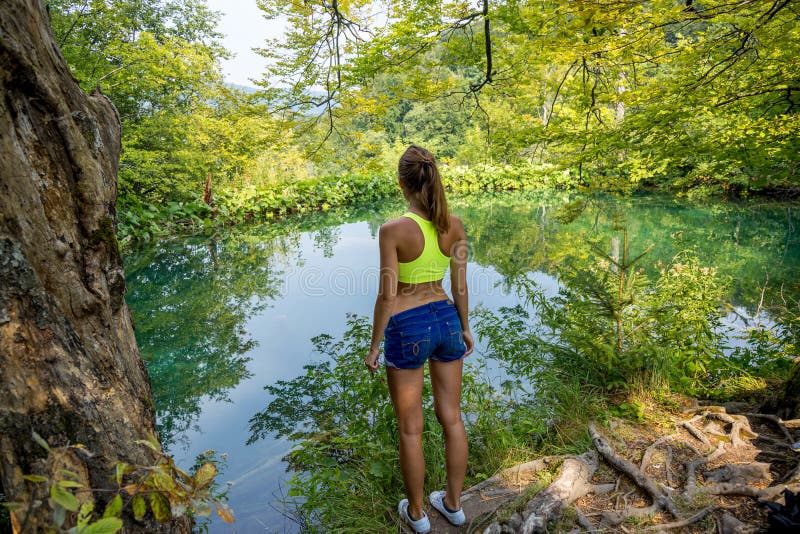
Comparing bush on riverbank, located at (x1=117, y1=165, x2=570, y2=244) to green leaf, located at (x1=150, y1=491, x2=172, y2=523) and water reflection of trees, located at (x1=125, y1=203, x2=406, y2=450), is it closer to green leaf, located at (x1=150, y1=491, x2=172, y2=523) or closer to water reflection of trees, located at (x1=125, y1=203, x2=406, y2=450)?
water reflection of trees, located at (x1=125, y1=203, x2=406, y2=450)

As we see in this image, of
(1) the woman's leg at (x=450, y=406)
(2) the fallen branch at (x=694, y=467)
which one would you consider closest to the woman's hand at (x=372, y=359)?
(1) the woman's leg at (x=450, y=406)

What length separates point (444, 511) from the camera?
2.15 meters

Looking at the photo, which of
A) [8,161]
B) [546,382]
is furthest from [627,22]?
[8,161]

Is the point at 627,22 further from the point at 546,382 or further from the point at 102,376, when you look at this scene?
the point at 102,376

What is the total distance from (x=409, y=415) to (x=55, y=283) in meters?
1.40

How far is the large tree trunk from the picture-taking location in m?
1.19

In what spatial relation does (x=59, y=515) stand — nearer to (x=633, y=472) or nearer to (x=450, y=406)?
(x=450, y=406)

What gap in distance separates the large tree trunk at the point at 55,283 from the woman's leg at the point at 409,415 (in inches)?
37.3

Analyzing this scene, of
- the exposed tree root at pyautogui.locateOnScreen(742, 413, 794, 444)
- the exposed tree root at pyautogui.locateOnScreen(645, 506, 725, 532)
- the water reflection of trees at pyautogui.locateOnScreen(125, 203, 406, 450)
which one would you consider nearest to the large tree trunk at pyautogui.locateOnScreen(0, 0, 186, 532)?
the exposed tree root at pyautogui.locateOnScreen(645, 506, 725, 532)

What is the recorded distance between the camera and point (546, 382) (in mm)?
3574

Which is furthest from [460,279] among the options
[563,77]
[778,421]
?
[563,77]

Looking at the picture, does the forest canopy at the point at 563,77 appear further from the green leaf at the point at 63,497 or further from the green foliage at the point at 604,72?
the green leaf at the point at 63,497

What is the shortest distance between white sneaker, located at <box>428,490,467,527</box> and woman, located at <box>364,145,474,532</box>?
0.72 feet

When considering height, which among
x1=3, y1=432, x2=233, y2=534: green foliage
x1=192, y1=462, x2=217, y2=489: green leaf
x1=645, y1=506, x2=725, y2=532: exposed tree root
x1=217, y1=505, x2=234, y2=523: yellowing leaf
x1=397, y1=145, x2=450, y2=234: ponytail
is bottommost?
x1=645, y1=506, x2=725, y2=532: exposed tree root
